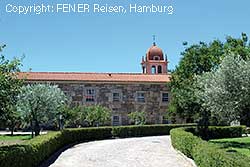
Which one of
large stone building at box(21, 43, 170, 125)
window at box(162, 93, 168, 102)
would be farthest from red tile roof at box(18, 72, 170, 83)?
window at box(162, 93, 168, 102)

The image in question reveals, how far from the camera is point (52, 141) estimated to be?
1959 cm

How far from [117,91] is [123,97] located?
0.94m

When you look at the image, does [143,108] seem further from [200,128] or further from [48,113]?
[48,113]

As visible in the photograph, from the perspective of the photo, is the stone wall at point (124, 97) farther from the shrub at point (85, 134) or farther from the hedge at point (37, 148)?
the hedge at point (37, 148)

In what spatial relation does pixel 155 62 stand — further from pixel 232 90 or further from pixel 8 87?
pixel 8 87

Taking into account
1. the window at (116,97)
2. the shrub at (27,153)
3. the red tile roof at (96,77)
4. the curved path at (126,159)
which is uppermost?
the red tile roof at (96,77)

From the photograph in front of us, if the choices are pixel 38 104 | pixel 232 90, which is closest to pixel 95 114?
pixel 38 104

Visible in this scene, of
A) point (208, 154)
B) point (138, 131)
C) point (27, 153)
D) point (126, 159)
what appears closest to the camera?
point (208, 154)

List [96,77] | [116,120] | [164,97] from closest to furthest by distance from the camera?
[116,120], [96,77], [164,97]

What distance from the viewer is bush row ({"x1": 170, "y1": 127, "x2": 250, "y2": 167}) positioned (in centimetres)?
988

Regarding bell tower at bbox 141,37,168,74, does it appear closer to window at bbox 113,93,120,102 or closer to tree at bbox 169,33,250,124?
window at bbox 113,93,120,102

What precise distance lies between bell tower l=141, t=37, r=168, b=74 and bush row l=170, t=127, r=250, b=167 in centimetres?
4091

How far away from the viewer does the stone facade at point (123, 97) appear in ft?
146

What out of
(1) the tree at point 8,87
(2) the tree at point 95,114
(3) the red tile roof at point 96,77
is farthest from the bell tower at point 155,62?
(1) the tree at point 8,87
